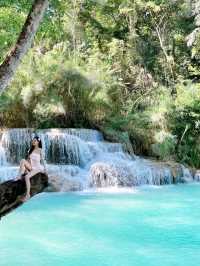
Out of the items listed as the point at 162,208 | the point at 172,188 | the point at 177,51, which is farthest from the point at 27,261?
the point at 177,51

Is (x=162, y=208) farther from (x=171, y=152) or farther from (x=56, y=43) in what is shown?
(x=56, y=43)

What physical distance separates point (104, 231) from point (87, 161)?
7325 millimetres

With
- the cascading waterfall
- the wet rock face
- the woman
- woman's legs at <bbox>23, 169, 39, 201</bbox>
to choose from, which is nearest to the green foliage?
the cascading waterfall

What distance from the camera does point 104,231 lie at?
33.0 ft

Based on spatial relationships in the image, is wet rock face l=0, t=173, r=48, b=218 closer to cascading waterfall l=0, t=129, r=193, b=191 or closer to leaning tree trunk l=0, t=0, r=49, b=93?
leaning tree trunk l=0, t=0, r=49, b=93

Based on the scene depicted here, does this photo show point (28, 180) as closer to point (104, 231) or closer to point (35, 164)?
point (35, 164)

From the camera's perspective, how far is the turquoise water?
809 cm

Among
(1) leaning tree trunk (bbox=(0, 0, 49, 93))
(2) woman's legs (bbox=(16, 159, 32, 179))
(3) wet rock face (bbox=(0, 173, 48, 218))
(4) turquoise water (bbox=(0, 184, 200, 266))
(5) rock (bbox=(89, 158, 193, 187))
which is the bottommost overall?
(4) turquoise water (bbox=(0, 184, 200, 266))

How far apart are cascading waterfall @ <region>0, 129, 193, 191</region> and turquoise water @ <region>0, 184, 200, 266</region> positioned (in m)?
1.43

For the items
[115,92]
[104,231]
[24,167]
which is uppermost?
[115,92]

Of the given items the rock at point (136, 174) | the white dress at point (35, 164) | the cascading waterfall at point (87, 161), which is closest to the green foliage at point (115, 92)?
the cascading waterfall at point (87, 161)

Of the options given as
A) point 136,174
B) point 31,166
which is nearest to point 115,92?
point 136,174

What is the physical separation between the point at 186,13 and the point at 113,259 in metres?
19.2

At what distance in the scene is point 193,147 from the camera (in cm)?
2030
